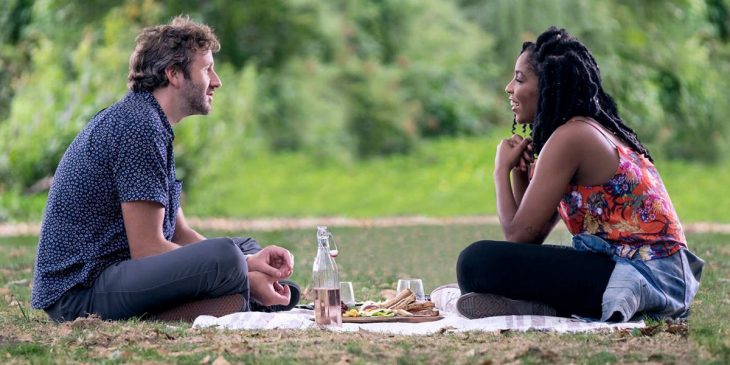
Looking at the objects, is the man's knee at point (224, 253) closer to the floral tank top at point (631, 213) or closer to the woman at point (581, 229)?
the woman at point (581, 229)

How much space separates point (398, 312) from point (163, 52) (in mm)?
1524

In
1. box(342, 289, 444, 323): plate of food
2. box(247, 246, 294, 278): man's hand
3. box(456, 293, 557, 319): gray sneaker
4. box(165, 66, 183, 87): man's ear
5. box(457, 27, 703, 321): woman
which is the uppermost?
box(165, 66, 183, 87): man's ear

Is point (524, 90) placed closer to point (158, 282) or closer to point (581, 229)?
point (581, 229)

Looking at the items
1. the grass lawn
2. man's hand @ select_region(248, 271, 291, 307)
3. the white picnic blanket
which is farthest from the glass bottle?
man's hand @ select_region(248, 271, 291, 307)

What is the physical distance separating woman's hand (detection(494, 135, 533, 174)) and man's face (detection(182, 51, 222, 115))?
1.31m

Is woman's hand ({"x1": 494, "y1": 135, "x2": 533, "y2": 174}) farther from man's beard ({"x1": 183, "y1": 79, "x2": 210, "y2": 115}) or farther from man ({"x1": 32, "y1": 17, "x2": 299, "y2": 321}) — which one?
man's beard ({"x1": 183, "y1": 79, "x2": 210, "y2": 115})

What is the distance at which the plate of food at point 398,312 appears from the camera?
506 cm

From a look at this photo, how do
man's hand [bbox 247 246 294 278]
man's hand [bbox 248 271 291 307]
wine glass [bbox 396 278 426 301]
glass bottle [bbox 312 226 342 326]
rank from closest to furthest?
glass bottle [bbox 312 226 342 326] → man's hand [bbox 247 246 294 278] → man's hand [bbox 248 271 291 307] → wine glass [bbox 396 278 426 301]

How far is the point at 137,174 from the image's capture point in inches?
188

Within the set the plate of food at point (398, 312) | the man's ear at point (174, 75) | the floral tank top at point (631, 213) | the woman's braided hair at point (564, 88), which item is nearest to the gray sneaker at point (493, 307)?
the plate of food at point (398, 312)

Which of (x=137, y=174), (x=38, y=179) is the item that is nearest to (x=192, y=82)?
(x=137, y=174)

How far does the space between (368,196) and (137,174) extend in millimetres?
15081

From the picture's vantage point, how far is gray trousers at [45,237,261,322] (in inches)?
191

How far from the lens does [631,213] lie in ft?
16.1
